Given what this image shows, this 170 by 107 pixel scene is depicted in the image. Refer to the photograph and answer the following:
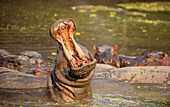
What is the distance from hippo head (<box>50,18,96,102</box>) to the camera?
519 cm

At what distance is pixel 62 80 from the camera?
17.2 ft

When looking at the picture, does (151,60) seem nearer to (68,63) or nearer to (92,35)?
(68,63)

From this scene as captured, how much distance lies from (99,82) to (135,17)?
17.1m

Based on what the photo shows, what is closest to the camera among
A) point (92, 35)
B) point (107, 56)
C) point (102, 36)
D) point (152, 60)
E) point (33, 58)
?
point (152, 60)

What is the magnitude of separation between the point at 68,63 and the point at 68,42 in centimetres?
31

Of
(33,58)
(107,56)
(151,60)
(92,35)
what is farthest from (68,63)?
(92,35)

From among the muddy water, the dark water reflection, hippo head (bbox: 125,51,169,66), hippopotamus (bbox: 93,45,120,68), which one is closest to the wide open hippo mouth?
the muddy water

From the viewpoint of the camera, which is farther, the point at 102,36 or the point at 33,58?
the point at 102,36

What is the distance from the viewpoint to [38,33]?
1484 cm

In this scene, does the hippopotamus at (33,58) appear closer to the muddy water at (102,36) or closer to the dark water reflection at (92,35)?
the muddy water at (102,36)

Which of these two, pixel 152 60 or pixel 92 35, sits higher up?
pixel 152 60

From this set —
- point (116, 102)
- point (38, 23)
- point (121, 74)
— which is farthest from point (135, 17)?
point (116, 102)

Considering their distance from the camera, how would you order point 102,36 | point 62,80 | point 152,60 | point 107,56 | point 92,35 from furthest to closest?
1. point 92,35
2. point 102,36
3. point 107,56
4. point 152,60
5. point 62,80

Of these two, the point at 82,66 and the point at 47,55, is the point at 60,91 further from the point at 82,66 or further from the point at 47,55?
the point at 47,55
